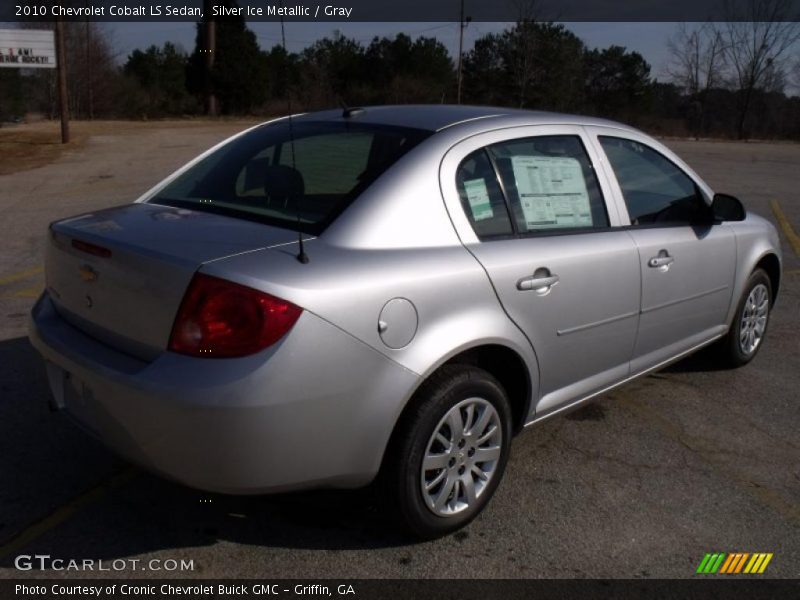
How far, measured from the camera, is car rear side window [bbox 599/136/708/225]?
159 inches

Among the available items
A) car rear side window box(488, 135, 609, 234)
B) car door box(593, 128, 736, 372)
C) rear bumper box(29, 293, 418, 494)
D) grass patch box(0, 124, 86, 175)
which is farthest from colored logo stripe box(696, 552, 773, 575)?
grass patch box(0, 124, 86, 175)

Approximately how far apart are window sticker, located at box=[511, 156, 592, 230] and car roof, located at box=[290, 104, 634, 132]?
204mm

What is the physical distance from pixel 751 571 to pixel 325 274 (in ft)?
6.46

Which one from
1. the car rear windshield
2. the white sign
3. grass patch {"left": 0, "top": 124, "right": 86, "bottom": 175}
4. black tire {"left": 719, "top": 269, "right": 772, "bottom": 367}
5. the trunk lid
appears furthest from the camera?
the white sign

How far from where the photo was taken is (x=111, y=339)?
288 cm

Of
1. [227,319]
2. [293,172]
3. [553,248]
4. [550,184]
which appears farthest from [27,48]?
[227,319]

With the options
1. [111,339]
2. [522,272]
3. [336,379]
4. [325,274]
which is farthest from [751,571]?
[111,339]

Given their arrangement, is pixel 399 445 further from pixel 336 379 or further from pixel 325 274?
pixel 325 274

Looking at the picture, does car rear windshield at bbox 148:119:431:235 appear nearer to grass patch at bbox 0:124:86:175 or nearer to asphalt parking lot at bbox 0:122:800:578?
asphalt parking lot at bbox 0:122:800:578

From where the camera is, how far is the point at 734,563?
3.08 m

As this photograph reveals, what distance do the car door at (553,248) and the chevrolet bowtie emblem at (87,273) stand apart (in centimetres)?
136

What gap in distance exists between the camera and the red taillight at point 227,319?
2.54 meters

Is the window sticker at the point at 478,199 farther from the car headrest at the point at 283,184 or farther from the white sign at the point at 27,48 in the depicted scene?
the white sign at the point at 27,48
